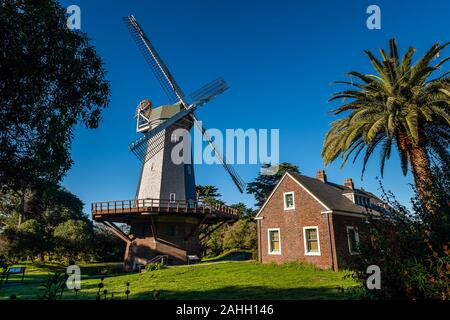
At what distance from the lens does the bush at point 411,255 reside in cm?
499

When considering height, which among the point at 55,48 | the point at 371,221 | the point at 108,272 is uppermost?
the point at 55,48

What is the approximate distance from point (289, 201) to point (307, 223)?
2.44 m

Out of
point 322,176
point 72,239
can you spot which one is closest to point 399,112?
point 322,176

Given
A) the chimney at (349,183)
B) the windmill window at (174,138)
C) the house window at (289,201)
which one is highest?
the windmill window at (174,138)

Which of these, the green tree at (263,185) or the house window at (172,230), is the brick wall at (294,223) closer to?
the house window at (172,230)

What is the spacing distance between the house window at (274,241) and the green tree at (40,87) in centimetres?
1837

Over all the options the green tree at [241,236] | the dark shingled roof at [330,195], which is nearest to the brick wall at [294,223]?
the dark shingled roof at [330,195]

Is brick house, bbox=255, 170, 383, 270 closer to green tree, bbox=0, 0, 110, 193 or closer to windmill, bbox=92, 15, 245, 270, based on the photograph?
windmill, bbox=92, 15, 245, 270

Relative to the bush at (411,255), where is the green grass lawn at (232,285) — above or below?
below

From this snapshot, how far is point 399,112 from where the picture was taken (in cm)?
1555
